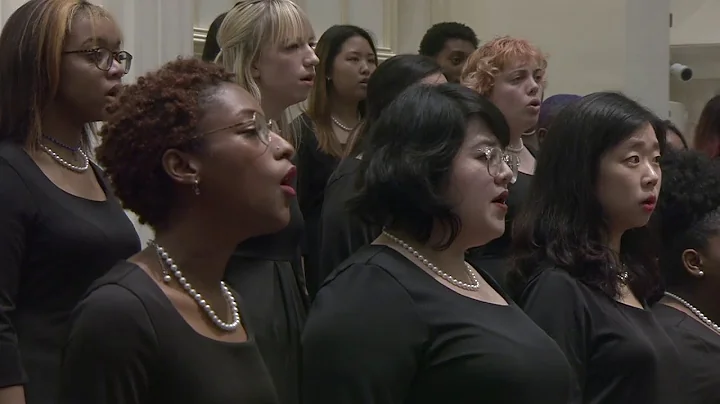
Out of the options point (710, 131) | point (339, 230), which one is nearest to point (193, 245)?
point (339, 230)

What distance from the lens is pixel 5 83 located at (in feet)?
6.83

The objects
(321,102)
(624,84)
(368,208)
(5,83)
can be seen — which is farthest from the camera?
(624,84)

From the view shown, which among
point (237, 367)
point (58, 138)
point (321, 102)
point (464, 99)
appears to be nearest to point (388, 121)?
point (464, 99)

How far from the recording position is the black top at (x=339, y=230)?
102 inches

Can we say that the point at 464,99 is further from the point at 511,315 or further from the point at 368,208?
the point at 511,315

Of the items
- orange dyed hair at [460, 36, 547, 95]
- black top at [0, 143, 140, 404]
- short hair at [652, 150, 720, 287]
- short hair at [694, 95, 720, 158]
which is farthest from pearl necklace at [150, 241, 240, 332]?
short hair at [694, 95, 720, 158]

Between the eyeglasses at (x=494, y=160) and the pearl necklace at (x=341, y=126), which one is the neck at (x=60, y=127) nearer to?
the eyeglasses at (x=494, y=160)

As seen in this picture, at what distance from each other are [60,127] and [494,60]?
139 centimetres

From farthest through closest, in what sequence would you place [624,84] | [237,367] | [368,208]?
[624,84]
[368,208]
[237,367]

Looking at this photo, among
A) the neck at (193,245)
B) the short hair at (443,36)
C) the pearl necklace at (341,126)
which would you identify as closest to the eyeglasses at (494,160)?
the neck at (193,245)

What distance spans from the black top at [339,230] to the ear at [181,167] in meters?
1.04

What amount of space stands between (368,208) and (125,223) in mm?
536

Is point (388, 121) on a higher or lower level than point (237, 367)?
higher

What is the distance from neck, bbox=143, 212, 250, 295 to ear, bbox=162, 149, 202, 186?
0.05m
